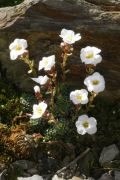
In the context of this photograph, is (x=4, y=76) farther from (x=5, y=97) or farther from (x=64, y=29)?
(x=64, y=29)

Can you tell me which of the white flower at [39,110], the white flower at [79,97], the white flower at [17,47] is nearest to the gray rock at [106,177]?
the white flower at [79,97]

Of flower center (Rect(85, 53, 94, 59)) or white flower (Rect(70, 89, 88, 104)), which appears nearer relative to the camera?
white flower (Rect(70, 89, 88, 104))

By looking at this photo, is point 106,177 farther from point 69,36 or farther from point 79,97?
point 69,36

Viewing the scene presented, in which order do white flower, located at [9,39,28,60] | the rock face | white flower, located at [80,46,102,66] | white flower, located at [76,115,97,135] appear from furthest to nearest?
the rock face, white flower, located at [9,39,28,60], white flower, located at [80,46,102,66], white flower, located at [76,115,97,135]

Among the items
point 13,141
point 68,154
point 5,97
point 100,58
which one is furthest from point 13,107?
point 100,58

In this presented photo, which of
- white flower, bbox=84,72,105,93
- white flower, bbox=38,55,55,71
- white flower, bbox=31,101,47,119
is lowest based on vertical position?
white flower, bbox=31,101,47,119

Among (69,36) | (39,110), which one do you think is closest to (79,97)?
(39,110)

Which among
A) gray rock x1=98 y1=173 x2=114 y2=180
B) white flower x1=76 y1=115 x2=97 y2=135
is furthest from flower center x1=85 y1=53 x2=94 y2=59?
gray rock x1=98 y1=173 x2=114 y2=180

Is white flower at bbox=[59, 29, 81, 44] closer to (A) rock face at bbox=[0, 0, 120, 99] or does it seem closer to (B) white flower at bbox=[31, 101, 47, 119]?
(A) rock face at bbox=[0, 0, 120, 99]
